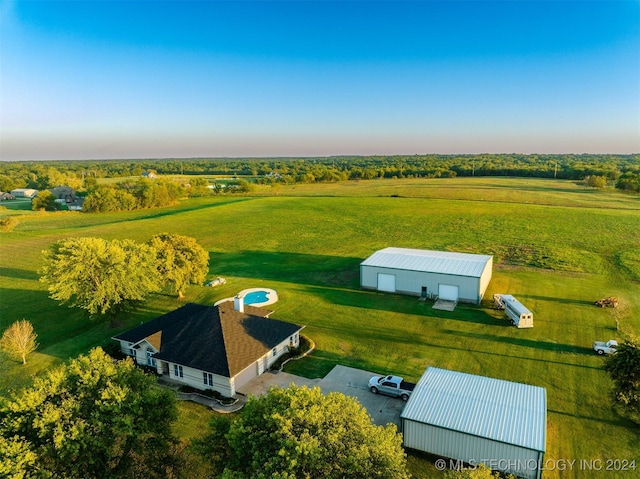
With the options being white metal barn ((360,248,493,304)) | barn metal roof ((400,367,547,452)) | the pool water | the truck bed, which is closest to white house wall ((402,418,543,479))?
barn metal roof ((400,367,547,452))

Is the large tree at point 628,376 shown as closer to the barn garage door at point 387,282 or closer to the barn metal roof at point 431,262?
the barn metal roof at point 431,262

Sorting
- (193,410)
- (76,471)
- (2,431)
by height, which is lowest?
(193,410)

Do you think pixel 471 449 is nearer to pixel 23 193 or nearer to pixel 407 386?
pixel 407 386

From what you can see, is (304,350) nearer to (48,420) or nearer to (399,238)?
(48,420)

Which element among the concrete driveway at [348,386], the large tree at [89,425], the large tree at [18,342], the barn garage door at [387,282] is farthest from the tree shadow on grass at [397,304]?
the large tree at [18,342]

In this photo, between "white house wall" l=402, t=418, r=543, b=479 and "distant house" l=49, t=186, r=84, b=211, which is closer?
"white house wall" l=402, t=418, r=543, b=479

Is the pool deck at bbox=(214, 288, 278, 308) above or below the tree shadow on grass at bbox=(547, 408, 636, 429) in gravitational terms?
above

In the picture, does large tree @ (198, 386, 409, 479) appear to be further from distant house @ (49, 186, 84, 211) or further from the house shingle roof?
distant house @ (49, 186, 84, 211)

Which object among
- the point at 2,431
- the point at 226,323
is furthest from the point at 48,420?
the point at 226,323
